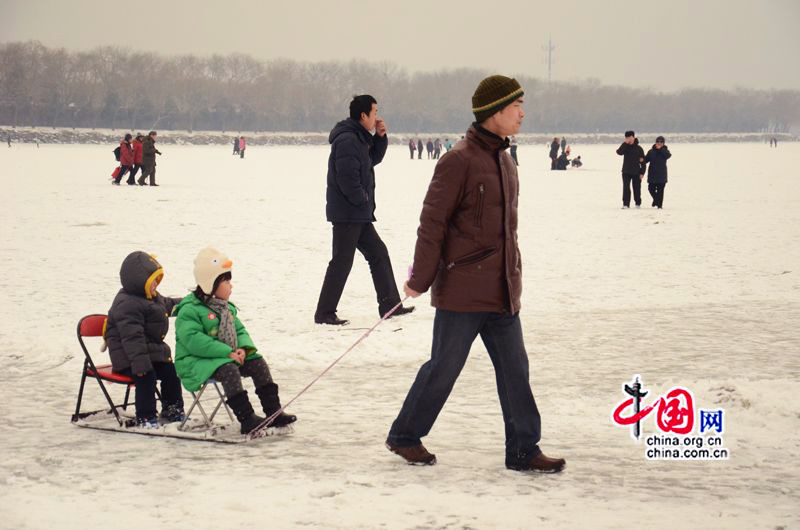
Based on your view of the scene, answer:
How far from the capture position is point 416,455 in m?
4.66

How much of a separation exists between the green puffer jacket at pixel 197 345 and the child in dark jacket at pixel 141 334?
0.56ft

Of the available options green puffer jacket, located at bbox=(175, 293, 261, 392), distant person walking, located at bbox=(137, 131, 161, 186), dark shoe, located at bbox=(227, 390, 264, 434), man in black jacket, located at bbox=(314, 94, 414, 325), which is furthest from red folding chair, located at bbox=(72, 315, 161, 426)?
distant person walking, located at bbox=(137, 131, 161, 186)

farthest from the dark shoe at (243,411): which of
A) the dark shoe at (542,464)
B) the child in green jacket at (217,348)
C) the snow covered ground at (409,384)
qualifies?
the dark shoe at (542,464)

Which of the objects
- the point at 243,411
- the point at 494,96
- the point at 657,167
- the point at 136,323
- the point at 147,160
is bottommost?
the point at 243,411

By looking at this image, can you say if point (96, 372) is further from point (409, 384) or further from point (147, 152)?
point (147, 152)

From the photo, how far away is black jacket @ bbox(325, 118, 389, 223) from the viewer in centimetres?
794

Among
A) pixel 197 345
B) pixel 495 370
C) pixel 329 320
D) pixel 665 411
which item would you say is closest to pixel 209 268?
pixel 197 345

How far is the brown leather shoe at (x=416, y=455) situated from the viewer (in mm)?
4656

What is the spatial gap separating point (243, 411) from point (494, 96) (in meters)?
1.89

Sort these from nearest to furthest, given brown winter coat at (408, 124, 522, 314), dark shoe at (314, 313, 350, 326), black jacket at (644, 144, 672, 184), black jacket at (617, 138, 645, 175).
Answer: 1. brown winter coat at (408, 124, 522, 314)
2. dark shoe at (314, 313, 350, 326)
3. black jacket at (644, 144, 672, 184)
4. black jacket at (617, 138, 645, 175)

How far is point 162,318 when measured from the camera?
5.29 m

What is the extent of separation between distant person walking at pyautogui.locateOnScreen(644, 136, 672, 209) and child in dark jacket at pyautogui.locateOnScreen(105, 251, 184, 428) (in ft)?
49.0

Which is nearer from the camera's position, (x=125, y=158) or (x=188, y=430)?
(x=188, y=430)

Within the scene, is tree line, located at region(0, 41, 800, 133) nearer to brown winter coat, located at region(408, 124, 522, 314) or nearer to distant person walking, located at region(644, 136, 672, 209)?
distant person walking, located at region(644, 136, 672, 209)
